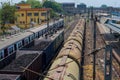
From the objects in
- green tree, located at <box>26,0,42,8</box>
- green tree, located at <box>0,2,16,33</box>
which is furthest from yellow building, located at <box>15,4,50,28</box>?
green tree, located at <box>26,0,42,8</box>

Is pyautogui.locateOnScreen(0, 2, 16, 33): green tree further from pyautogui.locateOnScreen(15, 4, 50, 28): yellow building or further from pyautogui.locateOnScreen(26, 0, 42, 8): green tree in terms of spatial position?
pyautogui.locateOnScreen(26, 0, 42, 8): green tree

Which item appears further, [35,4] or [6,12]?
[35,4]

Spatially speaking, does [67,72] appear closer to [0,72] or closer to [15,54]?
[0,72]

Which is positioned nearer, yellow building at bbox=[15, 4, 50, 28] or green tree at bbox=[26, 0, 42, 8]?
yellow building at bbox=[15, 4, 50, 28]

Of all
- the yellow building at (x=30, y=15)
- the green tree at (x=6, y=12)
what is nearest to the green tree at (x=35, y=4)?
the yellow building at (x=30, y=15)

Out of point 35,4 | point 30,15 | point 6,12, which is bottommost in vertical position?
point 30,15

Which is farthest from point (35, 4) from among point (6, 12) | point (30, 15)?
point (6, 12)

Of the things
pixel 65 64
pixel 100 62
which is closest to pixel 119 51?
pixel 100 62

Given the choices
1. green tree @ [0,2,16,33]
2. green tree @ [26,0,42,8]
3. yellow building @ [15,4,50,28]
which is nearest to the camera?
green tree @ [0,2,16,33]

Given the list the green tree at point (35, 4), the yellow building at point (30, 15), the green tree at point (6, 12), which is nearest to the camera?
the green tree at point (6, 12)

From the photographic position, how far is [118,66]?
27.4 metres

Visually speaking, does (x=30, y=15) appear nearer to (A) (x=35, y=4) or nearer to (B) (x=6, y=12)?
(B) (x=6, y=12)

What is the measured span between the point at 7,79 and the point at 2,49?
7.58 m

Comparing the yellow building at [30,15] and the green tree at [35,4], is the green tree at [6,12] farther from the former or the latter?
the green tree at [35,4]
